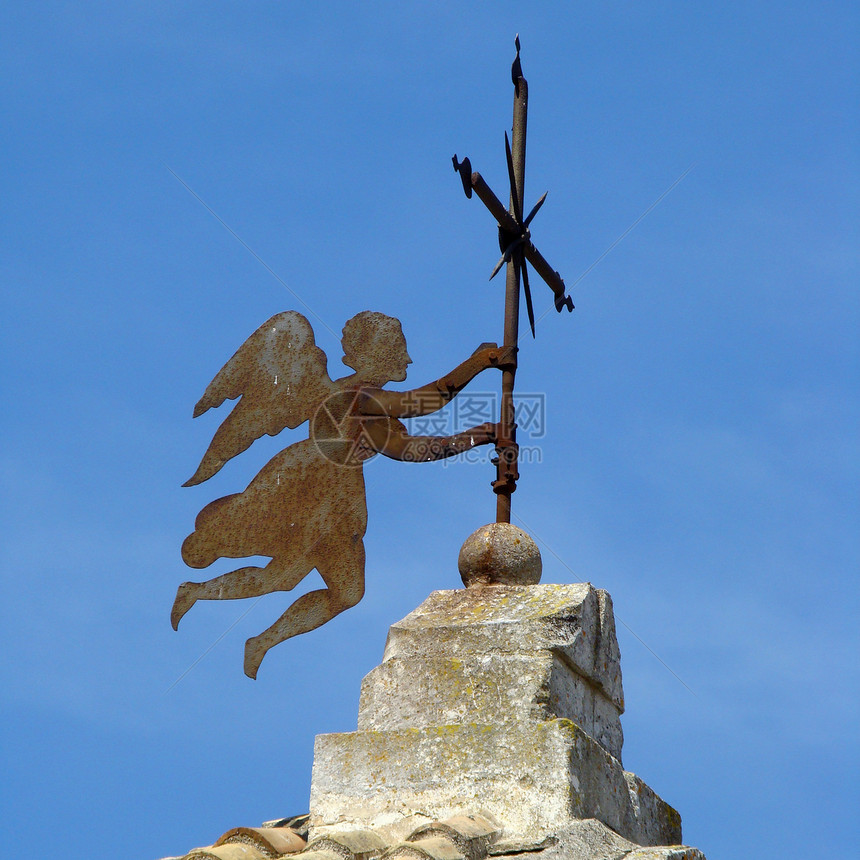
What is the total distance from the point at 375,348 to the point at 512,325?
1.89ft

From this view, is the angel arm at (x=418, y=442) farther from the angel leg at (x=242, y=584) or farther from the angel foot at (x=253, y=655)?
the angel foot at (x=253, y=655)

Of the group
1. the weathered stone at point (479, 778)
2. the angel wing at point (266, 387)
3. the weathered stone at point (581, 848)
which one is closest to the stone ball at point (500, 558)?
the weathered stone at point (479, 778)

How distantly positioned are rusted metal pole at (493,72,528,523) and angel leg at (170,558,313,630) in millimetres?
820

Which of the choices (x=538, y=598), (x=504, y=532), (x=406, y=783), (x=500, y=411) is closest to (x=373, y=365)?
(x=500, y=411)

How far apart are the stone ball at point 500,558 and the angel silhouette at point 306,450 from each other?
0.40 metres

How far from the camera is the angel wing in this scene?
16.9 feet

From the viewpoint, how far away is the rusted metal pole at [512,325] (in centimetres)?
493

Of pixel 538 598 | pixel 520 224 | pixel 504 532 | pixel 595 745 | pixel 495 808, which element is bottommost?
pixel 495 808

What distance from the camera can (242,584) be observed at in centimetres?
489

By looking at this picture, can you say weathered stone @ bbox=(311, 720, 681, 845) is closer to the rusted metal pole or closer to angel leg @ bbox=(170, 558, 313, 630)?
angel leg @ bbox=(170, 558, 313, 630)

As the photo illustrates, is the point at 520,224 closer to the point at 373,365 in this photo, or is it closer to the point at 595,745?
the point at 373,365

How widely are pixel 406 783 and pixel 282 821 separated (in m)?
0.69

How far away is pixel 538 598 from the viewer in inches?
179

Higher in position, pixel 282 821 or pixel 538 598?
pixel 538 598
